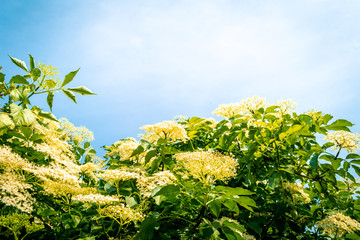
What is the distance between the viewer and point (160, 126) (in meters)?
2.92

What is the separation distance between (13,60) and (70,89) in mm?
612

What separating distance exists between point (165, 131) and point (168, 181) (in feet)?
2.60

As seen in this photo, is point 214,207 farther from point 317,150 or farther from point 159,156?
point 317,150

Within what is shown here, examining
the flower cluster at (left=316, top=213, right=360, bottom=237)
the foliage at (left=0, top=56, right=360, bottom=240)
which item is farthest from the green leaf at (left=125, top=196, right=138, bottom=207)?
the flower cluster at (left=316, top=213, right=360, bottom=237)

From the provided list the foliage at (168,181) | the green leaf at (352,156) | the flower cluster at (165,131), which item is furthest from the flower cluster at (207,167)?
the green leaf at (352,156)

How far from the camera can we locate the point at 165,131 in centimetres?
300

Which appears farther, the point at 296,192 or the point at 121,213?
the point at 296,192

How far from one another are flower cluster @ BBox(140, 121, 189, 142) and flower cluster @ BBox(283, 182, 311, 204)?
1456mm

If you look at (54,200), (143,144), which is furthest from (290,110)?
(54,200)

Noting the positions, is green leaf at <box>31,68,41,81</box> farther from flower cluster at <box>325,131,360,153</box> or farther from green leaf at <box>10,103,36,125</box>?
flower cluster at <box>325,131,360,153</box>

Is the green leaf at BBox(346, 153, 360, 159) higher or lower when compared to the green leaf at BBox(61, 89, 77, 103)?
lower

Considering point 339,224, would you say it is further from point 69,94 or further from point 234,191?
point 69,94

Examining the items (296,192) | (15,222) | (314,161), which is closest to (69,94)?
(15,222)

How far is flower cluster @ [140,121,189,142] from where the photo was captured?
2947 millimetres
